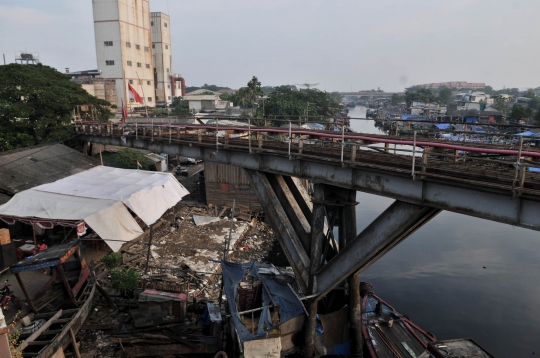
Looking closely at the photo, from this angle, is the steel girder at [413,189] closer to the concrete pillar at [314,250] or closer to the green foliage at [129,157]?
the concrete pillar at [314,250]

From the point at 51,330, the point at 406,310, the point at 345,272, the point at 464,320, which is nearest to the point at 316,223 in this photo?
the point at 345,272

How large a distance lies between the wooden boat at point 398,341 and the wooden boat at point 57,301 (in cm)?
824

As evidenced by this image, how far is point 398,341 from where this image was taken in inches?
415

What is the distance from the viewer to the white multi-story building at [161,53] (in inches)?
2881

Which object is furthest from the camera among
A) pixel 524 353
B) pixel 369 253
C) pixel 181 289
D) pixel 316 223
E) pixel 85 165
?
pixel 85 165

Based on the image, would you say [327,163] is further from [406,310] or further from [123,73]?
[123,73]

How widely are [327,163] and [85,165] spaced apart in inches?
688

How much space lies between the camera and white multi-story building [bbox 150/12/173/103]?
73.2m

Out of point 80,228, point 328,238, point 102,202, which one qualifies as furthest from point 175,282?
point 328,238

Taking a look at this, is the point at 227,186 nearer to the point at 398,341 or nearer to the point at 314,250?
the point at 314,250

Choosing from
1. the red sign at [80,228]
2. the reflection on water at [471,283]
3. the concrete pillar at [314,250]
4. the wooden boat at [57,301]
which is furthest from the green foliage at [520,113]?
the wooden boat at [57,301]

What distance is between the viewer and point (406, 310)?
16.1 metres

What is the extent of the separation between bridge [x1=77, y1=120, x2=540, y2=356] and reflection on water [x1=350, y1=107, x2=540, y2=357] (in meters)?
8.09

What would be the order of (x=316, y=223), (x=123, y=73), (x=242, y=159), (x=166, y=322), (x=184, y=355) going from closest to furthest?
(x=316, y=223) < (x=184, y=355) < (x=166, y=322) < (x=242, y=159) < (x=123, y=73)
